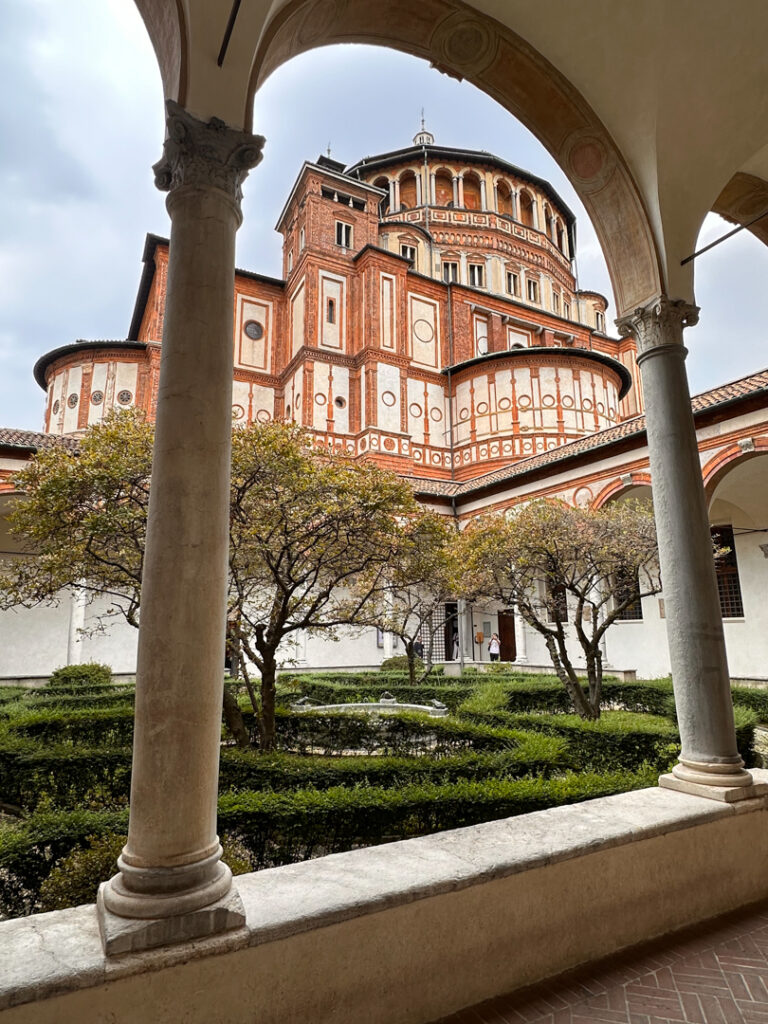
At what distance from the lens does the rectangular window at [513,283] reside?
34562 mm

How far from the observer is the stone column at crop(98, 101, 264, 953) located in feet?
6.68

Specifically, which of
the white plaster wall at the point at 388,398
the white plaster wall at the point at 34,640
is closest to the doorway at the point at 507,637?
the white plaster wall at the point at 388,398

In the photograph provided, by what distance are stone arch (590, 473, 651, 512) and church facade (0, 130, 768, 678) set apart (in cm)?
5

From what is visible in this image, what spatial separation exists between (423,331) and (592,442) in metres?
12.6

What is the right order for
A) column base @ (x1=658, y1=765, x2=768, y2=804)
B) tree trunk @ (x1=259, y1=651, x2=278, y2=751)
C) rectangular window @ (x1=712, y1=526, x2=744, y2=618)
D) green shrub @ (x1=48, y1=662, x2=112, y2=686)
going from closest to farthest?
column base @ (x1=658, y1=765, x2=768, y2=804) < tree trunk @ (x1=259, y1=651, x2=278, y2=751) < green shrub @ (x1=48, y1=662, x2=112, y2=686) < rectangular window @ (x1=712, y1=526, x2=744, y2=618)

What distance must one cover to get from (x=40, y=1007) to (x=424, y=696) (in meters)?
10.0

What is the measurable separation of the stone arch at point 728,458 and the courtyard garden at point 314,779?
6370mm

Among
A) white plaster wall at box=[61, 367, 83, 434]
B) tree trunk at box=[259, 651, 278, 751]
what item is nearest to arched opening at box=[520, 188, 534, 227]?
white plaster wall at box=[61, 367, 83, 434]

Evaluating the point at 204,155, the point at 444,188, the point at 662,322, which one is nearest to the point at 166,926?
the point at 204,155

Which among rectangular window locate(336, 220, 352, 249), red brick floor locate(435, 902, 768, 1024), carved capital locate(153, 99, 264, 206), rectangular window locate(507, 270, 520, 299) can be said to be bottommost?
red brick floor locate(435, 902, 768, 1024)

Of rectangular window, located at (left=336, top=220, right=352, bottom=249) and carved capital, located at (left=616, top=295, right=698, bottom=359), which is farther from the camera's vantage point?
rectangular window, located at (left=336, top=220, right=352, bottom=249)

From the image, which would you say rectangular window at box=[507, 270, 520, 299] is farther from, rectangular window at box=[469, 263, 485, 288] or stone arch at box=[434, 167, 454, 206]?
stone arch at box=[434, 167, 454, 206]

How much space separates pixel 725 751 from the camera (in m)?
3.63

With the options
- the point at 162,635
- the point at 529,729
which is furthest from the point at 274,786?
the point at 529,729
